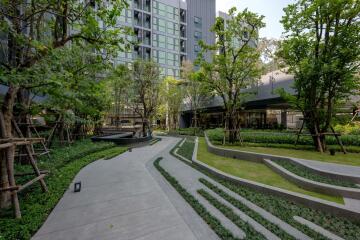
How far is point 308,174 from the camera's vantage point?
5.98m

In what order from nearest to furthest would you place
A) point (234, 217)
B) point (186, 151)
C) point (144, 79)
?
point (234, 217) < point (186, 151) < point (144, 79)

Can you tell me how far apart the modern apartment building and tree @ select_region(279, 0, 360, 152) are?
2868cm

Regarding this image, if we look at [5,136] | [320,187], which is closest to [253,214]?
[320,187]

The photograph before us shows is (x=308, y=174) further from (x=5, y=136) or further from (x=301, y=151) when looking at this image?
(x=5, y=136)

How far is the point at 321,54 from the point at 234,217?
10514 millimetres

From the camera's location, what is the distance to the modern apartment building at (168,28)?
36034 mm

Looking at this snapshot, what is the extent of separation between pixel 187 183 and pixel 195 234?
2825 millimetres

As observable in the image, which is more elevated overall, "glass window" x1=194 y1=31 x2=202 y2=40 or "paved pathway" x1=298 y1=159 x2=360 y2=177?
"glass window" x1=194 y1=31 x2=202 y2=40

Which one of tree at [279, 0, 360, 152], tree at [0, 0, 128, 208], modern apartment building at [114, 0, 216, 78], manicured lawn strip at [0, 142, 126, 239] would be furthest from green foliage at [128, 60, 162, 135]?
modern apartment building at [114, 0, 216, 78]

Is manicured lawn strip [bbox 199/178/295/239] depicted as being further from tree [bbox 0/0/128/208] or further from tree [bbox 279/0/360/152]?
tree [bbox 279/0/360/152]

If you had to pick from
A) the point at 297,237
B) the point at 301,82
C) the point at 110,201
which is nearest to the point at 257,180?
the point at 297,237

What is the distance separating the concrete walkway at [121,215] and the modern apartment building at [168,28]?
106ft

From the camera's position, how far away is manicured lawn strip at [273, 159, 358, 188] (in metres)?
5.17

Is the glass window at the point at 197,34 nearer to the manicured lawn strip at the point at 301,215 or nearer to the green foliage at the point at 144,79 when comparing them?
the green foliage at the point at 144,79
